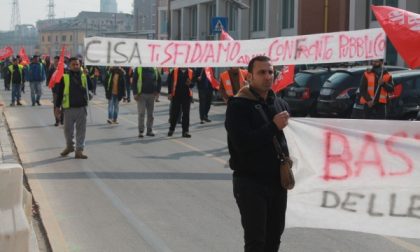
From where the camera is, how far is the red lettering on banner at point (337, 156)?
5.44m

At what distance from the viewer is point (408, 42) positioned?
646cm

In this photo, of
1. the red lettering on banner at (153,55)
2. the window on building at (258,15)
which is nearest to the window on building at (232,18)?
the window on building at (258,15)

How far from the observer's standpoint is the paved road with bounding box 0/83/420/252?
6621mm

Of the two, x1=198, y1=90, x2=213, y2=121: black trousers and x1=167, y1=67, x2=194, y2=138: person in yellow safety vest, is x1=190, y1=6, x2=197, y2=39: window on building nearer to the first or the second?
x1=198, y1=90, x2=213, y2=121: black trousers

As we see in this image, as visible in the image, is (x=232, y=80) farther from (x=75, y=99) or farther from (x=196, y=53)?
(x=75, y=99)

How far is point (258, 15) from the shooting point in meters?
45.8

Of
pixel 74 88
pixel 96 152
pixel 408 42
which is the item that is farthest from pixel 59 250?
pixel 96 152

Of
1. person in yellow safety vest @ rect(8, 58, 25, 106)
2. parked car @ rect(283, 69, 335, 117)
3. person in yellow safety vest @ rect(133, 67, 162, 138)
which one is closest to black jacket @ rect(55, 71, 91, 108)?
person in yellow safety vest @ rect(133, 67, 162, 138)

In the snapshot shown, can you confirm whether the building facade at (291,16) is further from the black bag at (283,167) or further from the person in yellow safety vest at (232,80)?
the black bag at (283,167)

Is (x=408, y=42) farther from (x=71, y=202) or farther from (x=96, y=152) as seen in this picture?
(x=96, y=152)

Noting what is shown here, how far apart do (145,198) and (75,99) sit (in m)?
3.70

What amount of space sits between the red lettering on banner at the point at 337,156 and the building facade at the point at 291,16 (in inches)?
929

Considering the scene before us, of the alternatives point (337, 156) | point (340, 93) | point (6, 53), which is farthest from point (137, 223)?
point (6, 53)

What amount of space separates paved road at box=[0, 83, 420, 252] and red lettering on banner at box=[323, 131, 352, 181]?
1184mm
